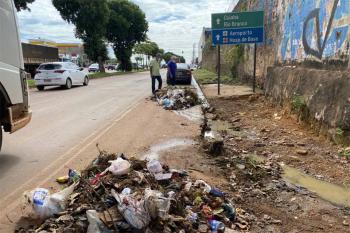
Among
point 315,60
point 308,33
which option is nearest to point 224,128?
point 315,60

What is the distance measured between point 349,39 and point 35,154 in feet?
21.0

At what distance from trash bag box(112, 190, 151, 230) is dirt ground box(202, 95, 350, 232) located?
1.26m

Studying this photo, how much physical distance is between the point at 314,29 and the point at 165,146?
5433mm

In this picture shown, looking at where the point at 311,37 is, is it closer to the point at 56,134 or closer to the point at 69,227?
the point at 56,134

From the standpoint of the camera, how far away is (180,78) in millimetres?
26625

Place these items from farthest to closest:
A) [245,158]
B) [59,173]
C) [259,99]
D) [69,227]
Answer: [259,99]
[245,158]
[59,173]
[69,227]

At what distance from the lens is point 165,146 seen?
8.18m

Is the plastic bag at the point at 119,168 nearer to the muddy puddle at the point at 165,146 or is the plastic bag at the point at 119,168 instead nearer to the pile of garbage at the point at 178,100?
the muddy puddle at the point at 165,146

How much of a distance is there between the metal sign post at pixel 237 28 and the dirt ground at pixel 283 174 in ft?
26.1

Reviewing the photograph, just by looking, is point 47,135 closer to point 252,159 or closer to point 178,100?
point 252,159

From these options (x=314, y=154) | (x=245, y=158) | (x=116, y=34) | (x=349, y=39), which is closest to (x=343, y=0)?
(x=349, y=39)

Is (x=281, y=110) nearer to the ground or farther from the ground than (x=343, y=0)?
nearer to the ground

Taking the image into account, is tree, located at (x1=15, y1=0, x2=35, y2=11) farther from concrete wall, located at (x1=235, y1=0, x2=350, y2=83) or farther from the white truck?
the white truck

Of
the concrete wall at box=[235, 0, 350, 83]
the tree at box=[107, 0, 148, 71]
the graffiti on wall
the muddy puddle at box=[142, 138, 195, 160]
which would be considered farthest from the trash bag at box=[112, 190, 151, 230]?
the tree at box=[107, 0, 148, 71]
